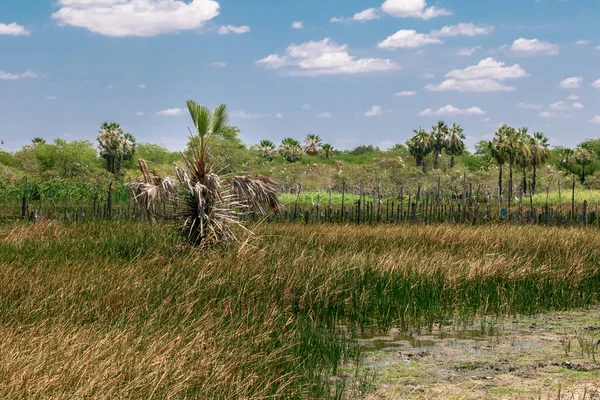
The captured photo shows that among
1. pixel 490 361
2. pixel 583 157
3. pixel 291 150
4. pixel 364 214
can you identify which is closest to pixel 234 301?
pixel 490 361

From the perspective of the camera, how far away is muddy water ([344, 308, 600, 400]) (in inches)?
225

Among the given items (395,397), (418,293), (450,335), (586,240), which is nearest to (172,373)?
(395,397)

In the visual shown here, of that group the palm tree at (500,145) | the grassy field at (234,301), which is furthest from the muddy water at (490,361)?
the palm tree at (500,145)

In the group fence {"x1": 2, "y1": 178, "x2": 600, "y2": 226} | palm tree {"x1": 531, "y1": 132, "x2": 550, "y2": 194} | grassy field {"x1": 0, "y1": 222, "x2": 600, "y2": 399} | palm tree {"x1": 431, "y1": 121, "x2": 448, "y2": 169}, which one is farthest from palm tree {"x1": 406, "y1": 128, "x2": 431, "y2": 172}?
grassy field {"x1": 0, "y1": 222, "x2": 600, "y2": 399}

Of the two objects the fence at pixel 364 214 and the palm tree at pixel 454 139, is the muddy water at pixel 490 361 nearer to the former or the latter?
the fence at pixel 364 214

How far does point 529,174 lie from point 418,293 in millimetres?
61848

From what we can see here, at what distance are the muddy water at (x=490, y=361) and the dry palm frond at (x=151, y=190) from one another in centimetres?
539

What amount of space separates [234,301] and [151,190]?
4.13 meters

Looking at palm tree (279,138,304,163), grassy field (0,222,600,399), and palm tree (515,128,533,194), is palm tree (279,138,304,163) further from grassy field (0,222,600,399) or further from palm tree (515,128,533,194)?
grassy field (0,222,600,399)

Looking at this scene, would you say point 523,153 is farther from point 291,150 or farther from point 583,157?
point 291,150

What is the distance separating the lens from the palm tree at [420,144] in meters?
80.8

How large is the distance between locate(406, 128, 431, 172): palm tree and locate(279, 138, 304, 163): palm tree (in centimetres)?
1820

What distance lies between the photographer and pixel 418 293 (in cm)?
938

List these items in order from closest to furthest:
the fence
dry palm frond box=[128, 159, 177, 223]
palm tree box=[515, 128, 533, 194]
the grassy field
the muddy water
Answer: the grassy field → the muddy water → dry palm frond box=[128, 159, 177, 223] → the fence → palm tree box=[515, 128, 533, 194]
